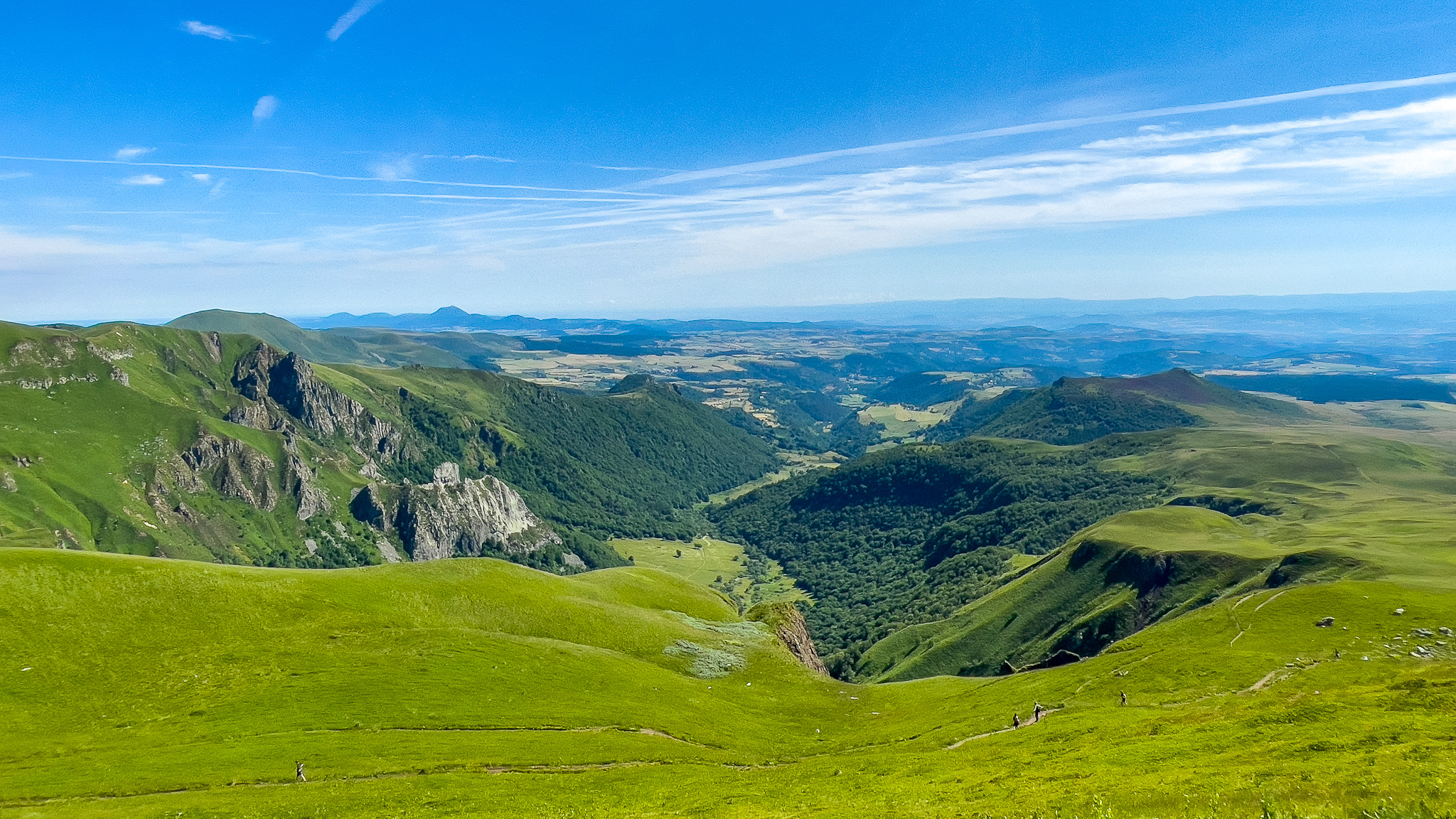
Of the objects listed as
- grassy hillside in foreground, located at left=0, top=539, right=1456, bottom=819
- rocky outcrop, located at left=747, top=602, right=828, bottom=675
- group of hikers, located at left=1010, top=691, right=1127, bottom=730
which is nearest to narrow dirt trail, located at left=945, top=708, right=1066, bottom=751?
group of hikers, located at left=1010, top=691, right=1127, bottom=730

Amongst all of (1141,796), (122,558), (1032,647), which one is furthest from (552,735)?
(1032,647)

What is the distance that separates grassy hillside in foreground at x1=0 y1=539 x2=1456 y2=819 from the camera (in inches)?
1616

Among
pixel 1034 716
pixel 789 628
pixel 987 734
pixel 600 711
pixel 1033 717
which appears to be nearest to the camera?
pixel 987 734

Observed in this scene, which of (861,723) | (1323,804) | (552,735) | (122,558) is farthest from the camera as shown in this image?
(122,558)

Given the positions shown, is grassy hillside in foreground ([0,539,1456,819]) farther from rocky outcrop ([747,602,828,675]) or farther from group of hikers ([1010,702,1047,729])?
rocky outcrop ([747,602,828,675])

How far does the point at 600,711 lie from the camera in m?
71.2

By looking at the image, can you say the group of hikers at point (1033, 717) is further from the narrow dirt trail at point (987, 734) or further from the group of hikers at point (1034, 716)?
the narrow dirt trail at point (987, 734)

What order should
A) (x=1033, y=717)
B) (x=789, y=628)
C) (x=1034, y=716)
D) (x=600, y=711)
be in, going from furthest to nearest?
(x=789, y=628) < (x=1033, y=717) < (x=1034, y=716) < (x=600, y=711)

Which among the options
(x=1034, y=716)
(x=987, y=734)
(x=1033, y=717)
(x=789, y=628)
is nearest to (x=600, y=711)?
(x=987, y=734)

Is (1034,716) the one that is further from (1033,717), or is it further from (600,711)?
(600,711)

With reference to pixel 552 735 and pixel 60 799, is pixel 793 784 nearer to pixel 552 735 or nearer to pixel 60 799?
pixel 552 735

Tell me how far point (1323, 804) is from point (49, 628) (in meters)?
105

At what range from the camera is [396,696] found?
68750 millimetres

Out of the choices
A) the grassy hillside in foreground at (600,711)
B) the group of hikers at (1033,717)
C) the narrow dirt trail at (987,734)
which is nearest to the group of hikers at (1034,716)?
the group of hikers at (1033,717)
